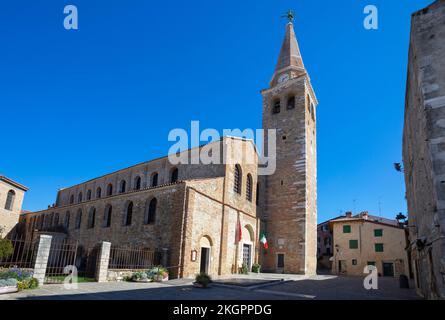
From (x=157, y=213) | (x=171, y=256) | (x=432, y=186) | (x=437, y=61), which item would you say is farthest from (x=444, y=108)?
(x=157, y=213)

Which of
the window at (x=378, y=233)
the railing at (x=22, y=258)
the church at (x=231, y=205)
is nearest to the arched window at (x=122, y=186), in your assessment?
the church at (x=231, y=205)

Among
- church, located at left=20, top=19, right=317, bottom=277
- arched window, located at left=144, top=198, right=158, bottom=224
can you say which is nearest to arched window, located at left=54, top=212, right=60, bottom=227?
church, located at left=20, top=19, right=317, bottom=277

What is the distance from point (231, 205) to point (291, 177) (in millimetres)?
6180

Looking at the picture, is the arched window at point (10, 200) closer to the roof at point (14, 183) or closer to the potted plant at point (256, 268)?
the roof at point (14, 183)

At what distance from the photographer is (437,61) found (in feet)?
25.5

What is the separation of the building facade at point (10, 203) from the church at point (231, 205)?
9.89 ft

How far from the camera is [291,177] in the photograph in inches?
889

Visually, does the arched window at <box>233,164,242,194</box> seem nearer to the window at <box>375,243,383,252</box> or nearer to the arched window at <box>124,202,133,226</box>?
the arched window at <box>124,202,133,226</box>

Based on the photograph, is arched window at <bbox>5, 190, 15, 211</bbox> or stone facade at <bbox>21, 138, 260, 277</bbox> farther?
arched window at <bbox>5, 190, 15, 211</bbox>

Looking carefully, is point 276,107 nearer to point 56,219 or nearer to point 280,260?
point 280,260

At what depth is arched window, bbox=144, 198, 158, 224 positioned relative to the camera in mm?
17031

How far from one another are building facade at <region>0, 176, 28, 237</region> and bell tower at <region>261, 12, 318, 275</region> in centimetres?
2526

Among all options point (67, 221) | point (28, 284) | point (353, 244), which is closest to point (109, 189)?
point (67, 221)
